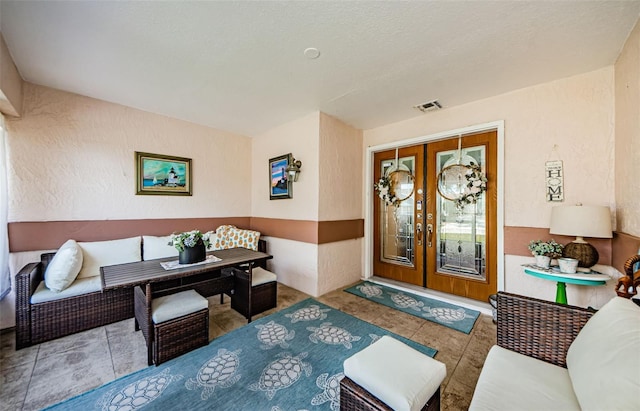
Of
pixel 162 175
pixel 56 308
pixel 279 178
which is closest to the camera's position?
pixel 56 308

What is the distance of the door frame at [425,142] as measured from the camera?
279 cm

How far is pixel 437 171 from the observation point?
341 centimetres

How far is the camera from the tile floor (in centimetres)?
162

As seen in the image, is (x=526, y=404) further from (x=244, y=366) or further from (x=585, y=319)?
(x=244, y=366)

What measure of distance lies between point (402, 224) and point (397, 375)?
2.86 meters

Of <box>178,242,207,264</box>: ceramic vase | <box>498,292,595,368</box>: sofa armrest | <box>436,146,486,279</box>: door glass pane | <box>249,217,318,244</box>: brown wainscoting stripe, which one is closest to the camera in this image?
<box>498,292,595,368</box>: sofa armrest

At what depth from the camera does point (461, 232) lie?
127 inches

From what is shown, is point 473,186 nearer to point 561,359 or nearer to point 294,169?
point 561,359

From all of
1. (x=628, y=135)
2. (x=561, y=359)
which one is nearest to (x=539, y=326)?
(x=561, y=359)

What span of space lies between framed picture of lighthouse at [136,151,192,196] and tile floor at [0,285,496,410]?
1784mm

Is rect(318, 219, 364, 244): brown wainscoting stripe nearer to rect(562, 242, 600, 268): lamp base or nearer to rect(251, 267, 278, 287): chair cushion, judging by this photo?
rect(251, 267, 278, 287): chair cushion

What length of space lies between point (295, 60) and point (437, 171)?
8.15 ft

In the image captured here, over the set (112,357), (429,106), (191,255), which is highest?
(429,106)

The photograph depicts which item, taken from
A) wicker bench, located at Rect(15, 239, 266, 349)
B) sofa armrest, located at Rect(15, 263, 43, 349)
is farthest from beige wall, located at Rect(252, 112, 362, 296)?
sofa armrest, located at Rect(15, 263, 43, 349)
